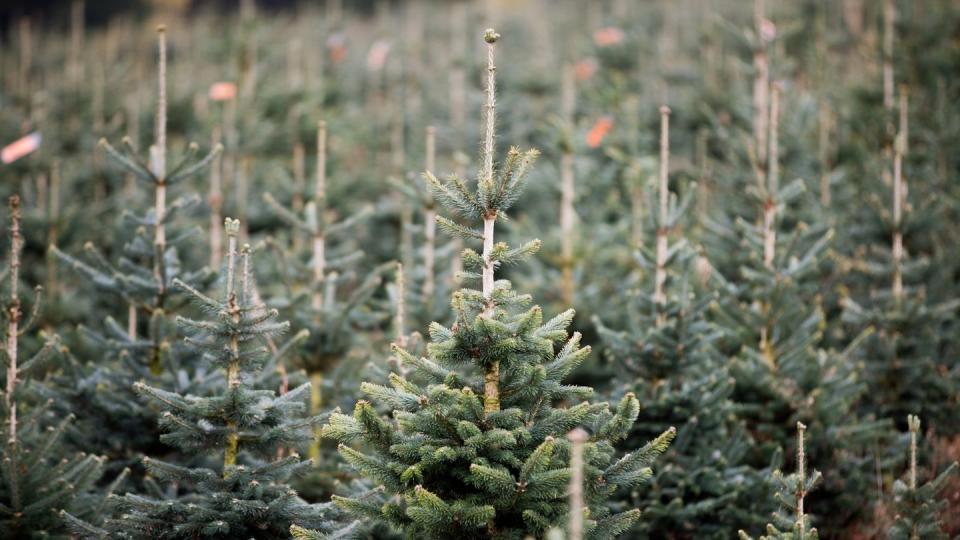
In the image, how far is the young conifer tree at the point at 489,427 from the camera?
4844 millimetres

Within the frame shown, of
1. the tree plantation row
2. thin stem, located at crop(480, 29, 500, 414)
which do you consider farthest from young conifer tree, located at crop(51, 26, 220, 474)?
thin stem, located at crop(480, 29, 500, 414)

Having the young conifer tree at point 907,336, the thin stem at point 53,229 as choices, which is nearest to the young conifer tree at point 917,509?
the young conifer tree at point 907,336

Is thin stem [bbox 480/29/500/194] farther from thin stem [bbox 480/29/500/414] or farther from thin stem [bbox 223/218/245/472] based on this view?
thin stem [bbox 223/218/245/472]

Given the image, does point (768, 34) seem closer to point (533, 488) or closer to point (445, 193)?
point (445, 193)

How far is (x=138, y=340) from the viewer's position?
7648 millimetres

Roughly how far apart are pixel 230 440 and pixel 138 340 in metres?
2.29

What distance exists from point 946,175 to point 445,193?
36.2 ft

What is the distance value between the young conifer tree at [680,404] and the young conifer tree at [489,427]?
248 centimetres

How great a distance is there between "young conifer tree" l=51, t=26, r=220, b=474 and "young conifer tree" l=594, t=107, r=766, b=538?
397 cm

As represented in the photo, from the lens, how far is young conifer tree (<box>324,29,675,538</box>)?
484cm

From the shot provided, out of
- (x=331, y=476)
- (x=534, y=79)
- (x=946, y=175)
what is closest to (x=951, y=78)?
(x=946, y=175)

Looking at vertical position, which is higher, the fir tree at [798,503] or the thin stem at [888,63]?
the thin stem at [888,63]

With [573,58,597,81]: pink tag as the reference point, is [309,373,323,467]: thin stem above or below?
below

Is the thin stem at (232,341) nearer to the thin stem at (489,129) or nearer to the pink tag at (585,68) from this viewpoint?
the thin stem at (489,129)
